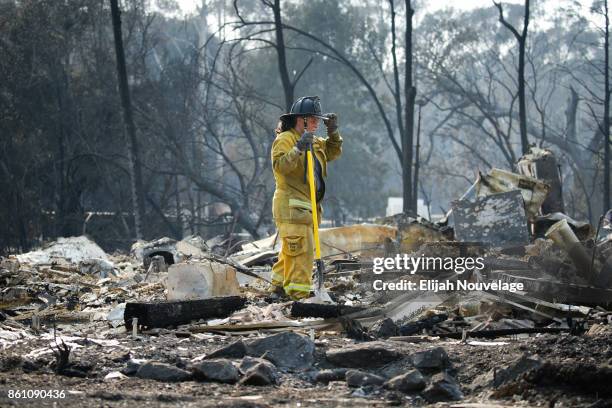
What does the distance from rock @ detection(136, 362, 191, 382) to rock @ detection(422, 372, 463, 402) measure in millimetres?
1386

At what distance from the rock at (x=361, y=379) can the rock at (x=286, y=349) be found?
585 mm

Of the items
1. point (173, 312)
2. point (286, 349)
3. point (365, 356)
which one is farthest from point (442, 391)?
point (173, 312)

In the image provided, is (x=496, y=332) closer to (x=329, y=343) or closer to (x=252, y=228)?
(x=329, y=343)

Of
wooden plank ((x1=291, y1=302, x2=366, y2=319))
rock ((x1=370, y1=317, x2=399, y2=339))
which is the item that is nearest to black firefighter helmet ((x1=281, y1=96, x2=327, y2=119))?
wooden plank ((x1=291, y1=302, x2=366, y2=319))

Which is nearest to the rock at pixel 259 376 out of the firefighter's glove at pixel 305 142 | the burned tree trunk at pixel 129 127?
the firefighter's glove at pixel 305 142

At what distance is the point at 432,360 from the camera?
6.03 m

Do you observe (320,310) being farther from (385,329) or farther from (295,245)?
(295,245)

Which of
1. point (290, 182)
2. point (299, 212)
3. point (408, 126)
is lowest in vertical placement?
point (299, 212)

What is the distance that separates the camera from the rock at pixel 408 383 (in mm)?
5547

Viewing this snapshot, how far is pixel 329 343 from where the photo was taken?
7.14 meters

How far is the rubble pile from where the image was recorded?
5473mm

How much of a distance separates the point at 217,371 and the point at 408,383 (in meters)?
1.08

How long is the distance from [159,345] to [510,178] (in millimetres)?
8620

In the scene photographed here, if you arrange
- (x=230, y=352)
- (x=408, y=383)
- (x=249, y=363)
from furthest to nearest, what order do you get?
(x=230, y=352) < (x=249, y=363) < (x=408, y=383)
